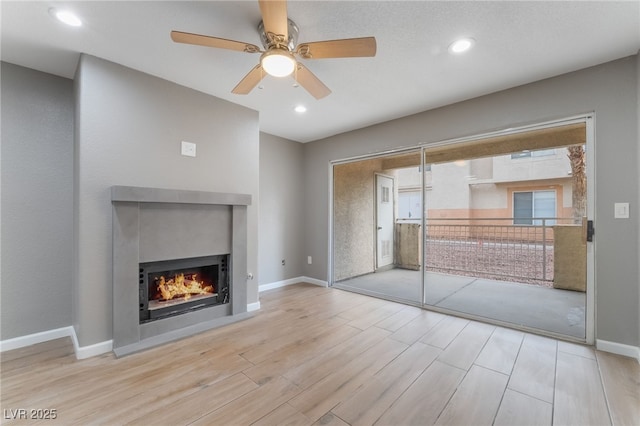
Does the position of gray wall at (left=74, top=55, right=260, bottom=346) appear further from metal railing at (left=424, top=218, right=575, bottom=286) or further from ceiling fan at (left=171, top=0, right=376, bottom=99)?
metal railing at (left=424, top=218, right=575, bottom=286)

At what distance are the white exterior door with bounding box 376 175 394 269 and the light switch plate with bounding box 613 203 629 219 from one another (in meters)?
3.61

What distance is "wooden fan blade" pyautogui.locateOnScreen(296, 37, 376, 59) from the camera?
1.55 metres

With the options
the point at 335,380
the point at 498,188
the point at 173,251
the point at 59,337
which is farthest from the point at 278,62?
the point at 498,188

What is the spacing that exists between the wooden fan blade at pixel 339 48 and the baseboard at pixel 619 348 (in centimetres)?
309

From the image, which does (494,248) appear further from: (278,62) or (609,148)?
(278,62)

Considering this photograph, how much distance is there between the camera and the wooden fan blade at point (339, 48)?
155 cm

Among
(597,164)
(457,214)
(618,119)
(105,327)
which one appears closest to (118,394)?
(105,327)

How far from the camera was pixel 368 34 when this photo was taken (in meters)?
1.95

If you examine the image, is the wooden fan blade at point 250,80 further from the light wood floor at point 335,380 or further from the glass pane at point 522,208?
the glass pane at point 522,208

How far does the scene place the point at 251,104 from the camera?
3.18 m

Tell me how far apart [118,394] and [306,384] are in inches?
49.0

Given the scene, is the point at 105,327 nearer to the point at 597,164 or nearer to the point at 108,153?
the point at 108,153

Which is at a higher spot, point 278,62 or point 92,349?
point 278,62

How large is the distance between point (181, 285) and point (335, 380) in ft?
6.40
